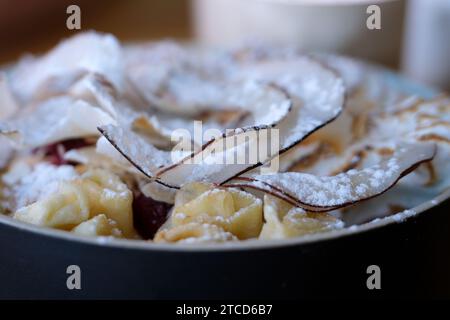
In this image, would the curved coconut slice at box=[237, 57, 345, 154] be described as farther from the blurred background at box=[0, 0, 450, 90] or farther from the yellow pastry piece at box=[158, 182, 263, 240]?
the blurred background at box=[0, 0, 450, 90]

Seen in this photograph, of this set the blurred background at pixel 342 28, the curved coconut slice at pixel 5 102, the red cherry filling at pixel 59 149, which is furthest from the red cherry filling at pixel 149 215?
the blurred background at pixel 342 28

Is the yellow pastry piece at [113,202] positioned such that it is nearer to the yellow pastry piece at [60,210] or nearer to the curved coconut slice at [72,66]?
the yellow pastry piece at [60,210]

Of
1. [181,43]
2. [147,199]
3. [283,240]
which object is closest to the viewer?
[283,240]

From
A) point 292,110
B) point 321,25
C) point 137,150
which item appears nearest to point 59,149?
point 137,150

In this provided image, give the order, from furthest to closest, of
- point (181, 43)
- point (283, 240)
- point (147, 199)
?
point (181, 43) → point (147, 199) → point (283, 240)
